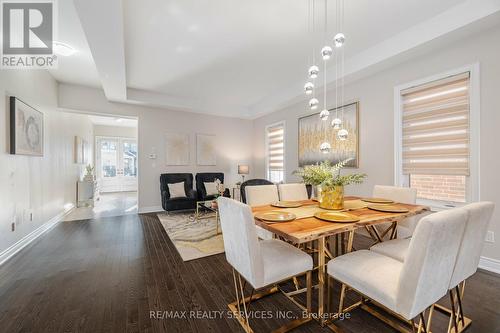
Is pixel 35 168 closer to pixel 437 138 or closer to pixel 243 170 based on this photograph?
pixel 243 170

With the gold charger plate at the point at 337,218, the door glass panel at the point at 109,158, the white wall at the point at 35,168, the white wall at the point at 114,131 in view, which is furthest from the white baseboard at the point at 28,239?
the white wall at the point at 114,131

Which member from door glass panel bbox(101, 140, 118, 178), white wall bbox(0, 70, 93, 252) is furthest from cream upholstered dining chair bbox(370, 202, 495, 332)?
door glass panel bbox(101, 140, 118, 178)

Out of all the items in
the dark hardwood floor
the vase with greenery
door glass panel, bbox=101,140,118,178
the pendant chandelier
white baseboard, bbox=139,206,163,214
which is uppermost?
the pendant chandelier

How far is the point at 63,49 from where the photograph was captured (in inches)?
121

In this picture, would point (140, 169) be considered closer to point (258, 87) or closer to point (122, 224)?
point (122, 224)

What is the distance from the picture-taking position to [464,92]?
8.26 ft

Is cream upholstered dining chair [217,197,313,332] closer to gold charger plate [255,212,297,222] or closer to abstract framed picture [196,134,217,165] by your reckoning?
gold charger plate [255,212,297,222]

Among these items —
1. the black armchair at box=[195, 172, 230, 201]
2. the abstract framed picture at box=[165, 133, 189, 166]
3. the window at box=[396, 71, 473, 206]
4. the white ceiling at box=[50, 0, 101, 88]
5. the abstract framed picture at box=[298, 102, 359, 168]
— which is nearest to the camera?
the white ceiling at box=[50, 0, 101, 88]

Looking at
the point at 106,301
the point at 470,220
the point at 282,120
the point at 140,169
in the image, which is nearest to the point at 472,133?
the point at 470,220

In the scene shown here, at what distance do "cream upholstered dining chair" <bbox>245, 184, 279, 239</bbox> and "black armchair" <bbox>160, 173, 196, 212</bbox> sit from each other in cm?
273

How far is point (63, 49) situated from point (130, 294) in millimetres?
3444

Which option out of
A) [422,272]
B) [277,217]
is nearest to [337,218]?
[277,217]

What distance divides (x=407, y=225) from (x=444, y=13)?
2.39m

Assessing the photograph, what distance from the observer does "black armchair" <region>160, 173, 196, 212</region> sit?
4.84m
